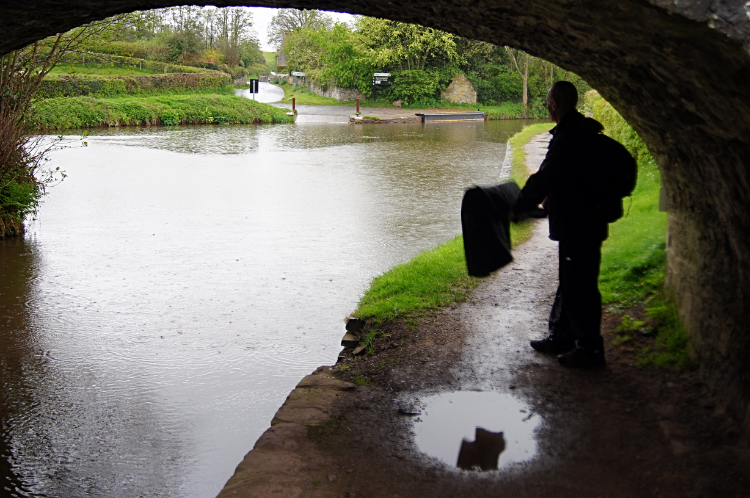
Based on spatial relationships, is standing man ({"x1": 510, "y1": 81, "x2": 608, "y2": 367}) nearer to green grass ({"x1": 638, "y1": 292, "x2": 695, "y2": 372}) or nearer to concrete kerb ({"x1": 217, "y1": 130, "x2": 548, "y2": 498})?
green grass ({"x1": 638, "y1": 292, "x2": 695, "y2": 372})

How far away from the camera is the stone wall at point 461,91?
5188 cm

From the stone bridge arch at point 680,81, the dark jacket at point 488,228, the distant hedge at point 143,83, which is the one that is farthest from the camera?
the distant hedge at point 143,83

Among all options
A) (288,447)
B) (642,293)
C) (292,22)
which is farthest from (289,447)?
(292,22)

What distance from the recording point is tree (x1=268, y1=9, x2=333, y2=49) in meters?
77.1

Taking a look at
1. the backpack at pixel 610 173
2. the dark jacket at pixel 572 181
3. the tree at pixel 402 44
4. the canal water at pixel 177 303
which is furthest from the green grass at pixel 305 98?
the backpack at pixel 610 173

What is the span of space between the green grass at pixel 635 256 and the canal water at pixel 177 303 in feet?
9.79

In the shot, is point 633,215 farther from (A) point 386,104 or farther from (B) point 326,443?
(A) point 386,104

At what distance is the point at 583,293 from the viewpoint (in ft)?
16.4

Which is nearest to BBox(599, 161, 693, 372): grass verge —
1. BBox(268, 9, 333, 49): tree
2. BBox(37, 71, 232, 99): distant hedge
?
BBox(37, 71, 232, 99): distant hedge

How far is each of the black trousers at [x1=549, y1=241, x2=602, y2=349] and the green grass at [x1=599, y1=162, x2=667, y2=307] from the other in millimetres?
1476

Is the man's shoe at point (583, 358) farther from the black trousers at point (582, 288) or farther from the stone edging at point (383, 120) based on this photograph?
the stone edging at point (383, 120)

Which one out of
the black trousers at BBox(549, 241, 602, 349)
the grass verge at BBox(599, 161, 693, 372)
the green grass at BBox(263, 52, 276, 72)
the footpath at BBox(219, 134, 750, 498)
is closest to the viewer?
the footpath at BBox(219, 134, 750, 498)

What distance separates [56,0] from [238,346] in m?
3.98

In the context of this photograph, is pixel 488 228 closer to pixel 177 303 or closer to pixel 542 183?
pixel 542 183
